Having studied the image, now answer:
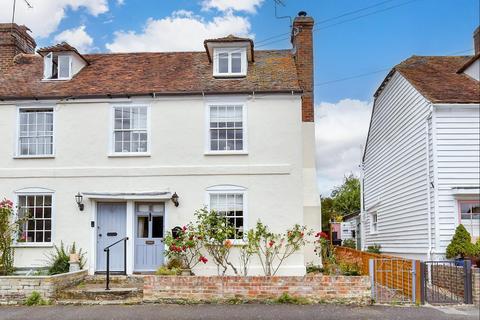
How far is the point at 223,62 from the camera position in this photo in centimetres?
1892

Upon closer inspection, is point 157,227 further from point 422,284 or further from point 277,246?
point 422,284

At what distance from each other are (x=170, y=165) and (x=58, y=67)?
5675 millimetres

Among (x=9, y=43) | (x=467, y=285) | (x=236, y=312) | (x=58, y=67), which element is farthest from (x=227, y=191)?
(x=9, y=43)

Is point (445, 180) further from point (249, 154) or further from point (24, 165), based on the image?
point (24, 165)

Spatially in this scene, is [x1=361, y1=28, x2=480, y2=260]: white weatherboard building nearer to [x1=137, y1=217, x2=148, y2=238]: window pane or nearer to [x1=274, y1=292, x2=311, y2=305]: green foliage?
[x1=274, y1=292, x2=311, y2=305]: green foliage

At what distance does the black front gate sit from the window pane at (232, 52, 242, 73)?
8937mm

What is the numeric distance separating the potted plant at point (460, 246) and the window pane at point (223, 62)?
9008mm

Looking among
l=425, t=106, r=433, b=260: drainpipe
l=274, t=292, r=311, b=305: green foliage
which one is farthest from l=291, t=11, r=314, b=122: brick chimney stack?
l=274, t=292, r=311, b=305: green foliage

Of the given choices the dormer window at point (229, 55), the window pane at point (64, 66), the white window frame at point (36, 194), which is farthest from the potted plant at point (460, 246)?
the window pane at point (64, 66)

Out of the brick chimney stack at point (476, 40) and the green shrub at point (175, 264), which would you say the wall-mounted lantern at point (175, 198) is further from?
the brick chimney stack at point (476, 40)

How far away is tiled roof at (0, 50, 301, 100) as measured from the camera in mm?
17844

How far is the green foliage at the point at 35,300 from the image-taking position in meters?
13.8

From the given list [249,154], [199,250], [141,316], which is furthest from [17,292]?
[249,154]

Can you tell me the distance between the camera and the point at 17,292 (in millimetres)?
14102
